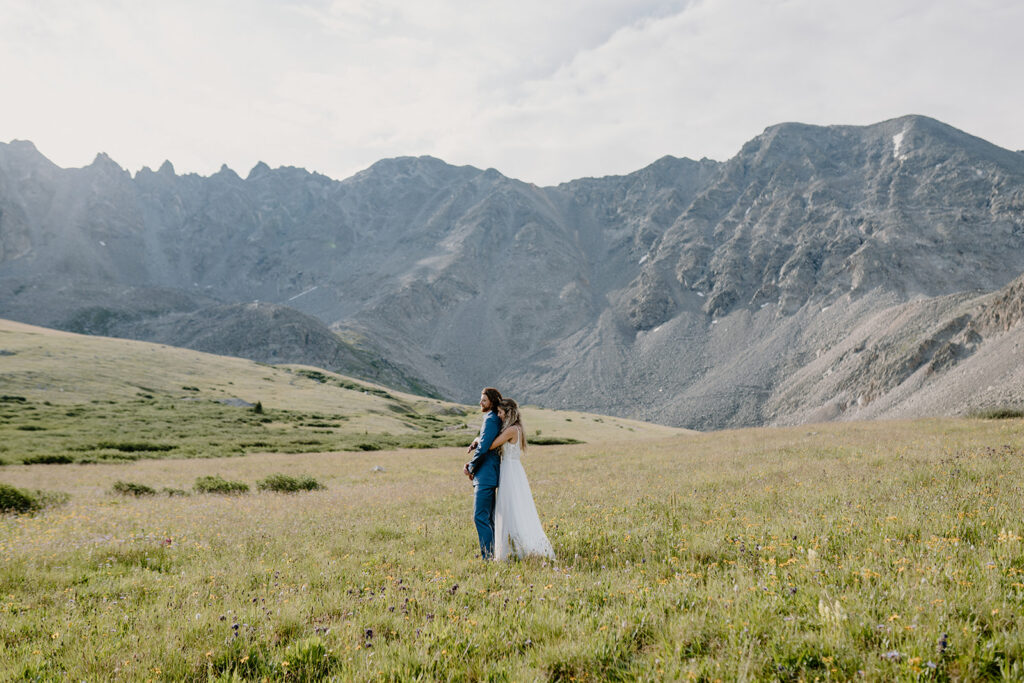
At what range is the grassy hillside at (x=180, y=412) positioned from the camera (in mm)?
47781

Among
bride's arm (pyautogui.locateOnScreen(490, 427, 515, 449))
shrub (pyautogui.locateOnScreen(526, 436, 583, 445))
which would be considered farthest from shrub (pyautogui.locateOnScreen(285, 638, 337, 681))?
shrub (pyautogui.locateOnScreen(526, 436, 583, 445))

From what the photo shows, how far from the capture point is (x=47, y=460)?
35.3 meters

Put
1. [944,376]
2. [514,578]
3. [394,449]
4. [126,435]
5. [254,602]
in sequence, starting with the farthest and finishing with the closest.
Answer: [944,376], [394,449], [126,435], [514,578], [254,602]

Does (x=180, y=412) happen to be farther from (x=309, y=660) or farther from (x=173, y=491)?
(x=309, y=660)

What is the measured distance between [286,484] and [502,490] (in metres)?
18.6

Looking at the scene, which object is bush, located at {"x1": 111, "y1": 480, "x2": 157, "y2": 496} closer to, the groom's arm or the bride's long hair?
the groom's arm

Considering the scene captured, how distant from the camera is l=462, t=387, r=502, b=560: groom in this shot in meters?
9.52

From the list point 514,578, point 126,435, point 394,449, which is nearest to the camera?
point 514,578

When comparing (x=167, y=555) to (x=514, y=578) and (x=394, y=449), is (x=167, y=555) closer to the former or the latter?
(x=514, y=578)

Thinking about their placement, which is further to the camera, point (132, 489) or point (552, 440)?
point (552, 440)

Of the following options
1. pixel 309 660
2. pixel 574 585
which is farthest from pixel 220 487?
pixel 574 585

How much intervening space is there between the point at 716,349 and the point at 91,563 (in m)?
179

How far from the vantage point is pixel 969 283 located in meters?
157

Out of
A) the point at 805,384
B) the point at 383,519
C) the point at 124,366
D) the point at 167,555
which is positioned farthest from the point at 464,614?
the point at 805,384
